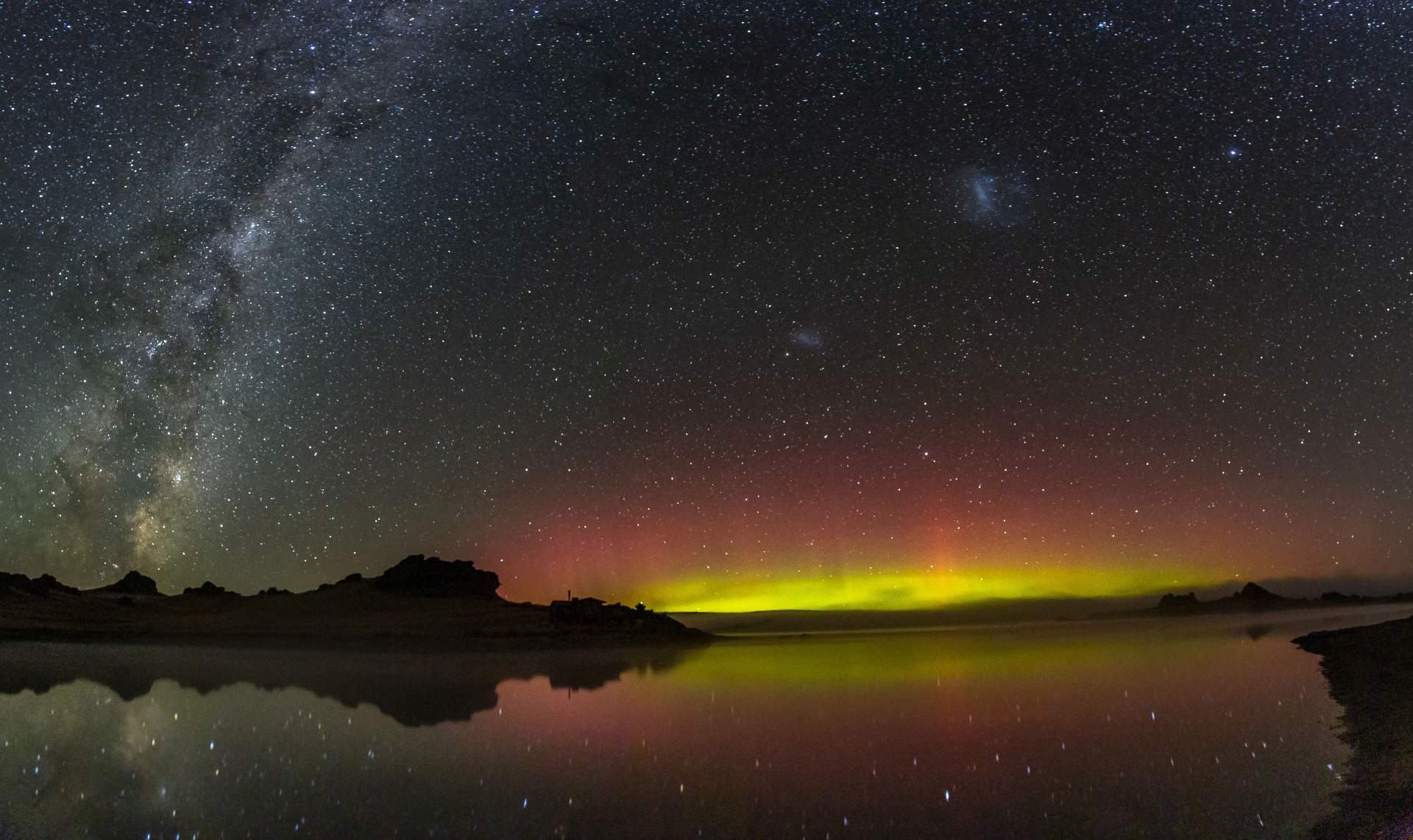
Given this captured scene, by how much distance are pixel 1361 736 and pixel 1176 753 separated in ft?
10.1

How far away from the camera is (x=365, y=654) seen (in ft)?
123

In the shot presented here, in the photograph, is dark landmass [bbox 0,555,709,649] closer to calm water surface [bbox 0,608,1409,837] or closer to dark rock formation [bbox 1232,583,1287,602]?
calm water surface [bbox 0,608,1409,837]

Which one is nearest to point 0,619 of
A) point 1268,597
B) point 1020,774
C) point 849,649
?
point 849,649

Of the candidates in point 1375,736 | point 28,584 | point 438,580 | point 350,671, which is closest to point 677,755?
point 1375,736

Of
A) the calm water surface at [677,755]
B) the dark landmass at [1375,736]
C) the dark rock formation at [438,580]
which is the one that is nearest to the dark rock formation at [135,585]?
the dark rock formation at [438,580]

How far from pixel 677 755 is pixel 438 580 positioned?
190 ft

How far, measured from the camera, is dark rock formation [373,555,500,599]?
64438mm

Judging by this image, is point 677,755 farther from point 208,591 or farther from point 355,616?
point 208,591

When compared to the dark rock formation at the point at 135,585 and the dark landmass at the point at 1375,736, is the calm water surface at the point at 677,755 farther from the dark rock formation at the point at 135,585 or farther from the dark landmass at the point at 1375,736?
the dark rock formation at the point at 135,585

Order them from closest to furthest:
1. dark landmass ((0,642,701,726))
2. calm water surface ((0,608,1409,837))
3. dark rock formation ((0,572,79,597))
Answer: calm water surface ((0,608,1409,837)) < dark landmass ((0,642,701,726)) < dark rock formation ((0,572,79,597))

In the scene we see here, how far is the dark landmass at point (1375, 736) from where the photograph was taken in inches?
312

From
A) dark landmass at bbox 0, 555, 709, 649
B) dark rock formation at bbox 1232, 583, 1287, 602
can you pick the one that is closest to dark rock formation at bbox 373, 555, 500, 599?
dark landmass at bbox 0, 555, 709, 649

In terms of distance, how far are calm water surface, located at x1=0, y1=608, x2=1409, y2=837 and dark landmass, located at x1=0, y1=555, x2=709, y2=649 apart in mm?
23250

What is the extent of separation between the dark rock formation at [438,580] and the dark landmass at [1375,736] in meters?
54.7
